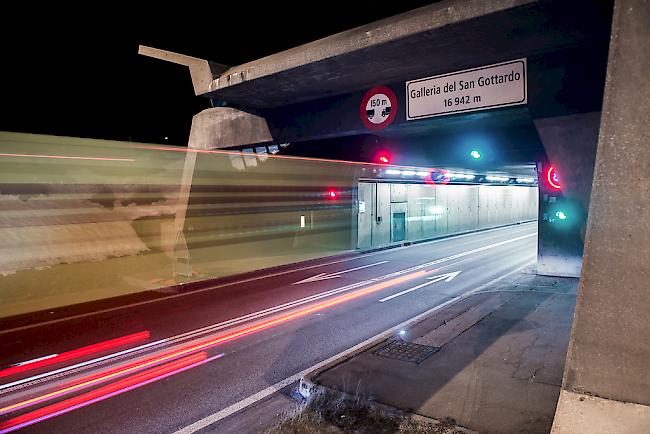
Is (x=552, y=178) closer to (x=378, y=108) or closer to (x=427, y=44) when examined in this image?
(x=378, y=108)

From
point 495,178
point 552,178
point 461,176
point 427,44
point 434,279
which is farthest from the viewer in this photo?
point 495,178

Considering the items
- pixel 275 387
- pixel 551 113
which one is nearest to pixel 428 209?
pixel 551 113

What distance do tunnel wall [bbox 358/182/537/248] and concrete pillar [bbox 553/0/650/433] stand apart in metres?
17.4

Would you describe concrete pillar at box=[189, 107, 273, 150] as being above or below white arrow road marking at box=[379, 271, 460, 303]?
above

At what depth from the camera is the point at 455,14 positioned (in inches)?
242

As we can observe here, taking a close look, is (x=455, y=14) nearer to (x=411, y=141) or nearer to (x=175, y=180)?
(x=411, y=141)

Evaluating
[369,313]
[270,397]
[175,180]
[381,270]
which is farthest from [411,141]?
[175,180]

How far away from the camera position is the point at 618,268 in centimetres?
352

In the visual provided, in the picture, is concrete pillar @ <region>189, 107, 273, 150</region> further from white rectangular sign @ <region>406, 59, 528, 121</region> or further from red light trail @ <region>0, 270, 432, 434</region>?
red light trail @ <region>0, 270, 432, 434</region>

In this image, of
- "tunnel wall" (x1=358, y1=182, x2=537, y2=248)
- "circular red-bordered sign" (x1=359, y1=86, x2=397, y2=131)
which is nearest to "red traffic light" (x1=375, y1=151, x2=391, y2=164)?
"circular red-bordered sign" (x1=359, y1=86, x2=397, y2=131)

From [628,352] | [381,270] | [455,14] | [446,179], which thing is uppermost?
[455,14]

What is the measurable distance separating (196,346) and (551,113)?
7707 millimetres

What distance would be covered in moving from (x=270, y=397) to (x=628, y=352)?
4171 millimetres

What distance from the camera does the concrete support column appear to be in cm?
1206
